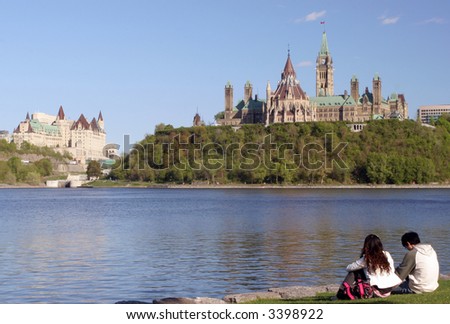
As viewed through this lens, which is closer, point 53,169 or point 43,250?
point 43,250

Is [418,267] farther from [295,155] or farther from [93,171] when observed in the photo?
[93,171]

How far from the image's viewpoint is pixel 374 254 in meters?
12.9

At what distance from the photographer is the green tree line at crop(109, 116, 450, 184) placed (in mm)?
129250

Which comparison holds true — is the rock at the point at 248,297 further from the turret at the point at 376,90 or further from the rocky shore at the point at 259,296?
the turret at the point at 376,90

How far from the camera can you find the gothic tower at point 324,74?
603 ft

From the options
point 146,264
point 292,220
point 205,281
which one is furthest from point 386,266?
point 292,220

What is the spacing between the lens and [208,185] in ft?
451

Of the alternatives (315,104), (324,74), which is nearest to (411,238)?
(315,104)

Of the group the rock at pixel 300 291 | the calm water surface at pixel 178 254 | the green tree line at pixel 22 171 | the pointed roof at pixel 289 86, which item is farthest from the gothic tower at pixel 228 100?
the rock at pixel 300 291

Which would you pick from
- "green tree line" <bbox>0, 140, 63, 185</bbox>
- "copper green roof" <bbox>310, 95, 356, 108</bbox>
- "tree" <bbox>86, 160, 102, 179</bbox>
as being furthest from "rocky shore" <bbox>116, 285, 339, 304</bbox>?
"tree" <bbox>86, 160, 102, 179</bbox>

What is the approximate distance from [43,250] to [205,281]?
33.7 feet

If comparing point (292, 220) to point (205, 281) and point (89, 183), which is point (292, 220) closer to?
point (205, 281)
